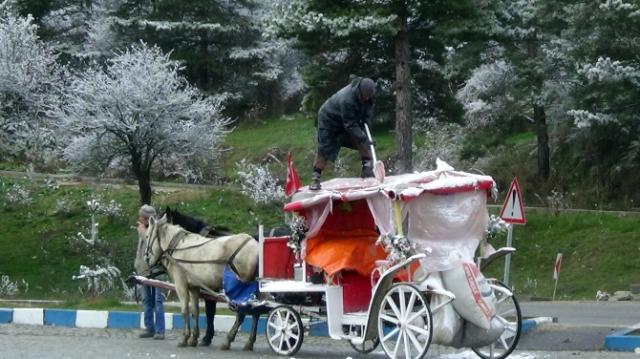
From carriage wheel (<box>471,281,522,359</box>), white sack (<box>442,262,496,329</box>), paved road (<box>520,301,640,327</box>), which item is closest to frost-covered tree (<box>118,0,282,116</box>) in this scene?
paved road (<box>520,301,640,327</box>)

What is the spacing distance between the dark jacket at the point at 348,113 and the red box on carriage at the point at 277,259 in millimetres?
1697

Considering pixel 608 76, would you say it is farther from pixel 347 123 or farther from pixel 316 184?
pixel 316 184

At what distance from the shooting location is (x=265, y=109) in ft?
150

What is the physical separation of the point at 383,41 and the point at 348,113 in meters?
14.4

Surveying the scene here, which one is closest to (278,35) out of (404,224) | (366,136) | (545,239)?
(545,239)

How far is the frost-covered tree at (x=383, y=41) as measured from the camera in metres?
26.7

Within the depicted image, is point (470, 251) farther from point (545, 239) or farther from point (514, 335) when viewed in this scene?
point (545, 239)

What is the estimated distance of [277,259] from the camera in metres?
15.4

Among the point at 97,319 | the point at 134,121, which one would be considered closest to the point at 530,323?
the point at 97,319

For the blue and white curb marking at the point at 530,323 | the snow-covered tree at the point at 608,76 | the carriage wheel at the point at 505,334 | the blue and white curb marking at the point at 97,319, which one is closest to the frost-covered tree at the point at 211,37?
the snow-covered tree at the point at 608,76

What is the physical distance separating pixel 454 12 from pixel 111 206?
1137cm

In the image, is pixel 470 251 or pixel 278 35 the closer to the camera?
pixel 470 251

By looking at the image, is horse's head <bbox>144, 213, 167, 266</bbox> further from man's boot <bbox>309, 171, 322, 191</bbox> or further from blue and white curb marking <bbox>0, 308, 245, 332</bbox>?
man's boot <bbox>309, 171, 322, 191</bbox>

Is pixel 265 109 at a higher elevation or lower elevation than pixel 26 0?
lower
